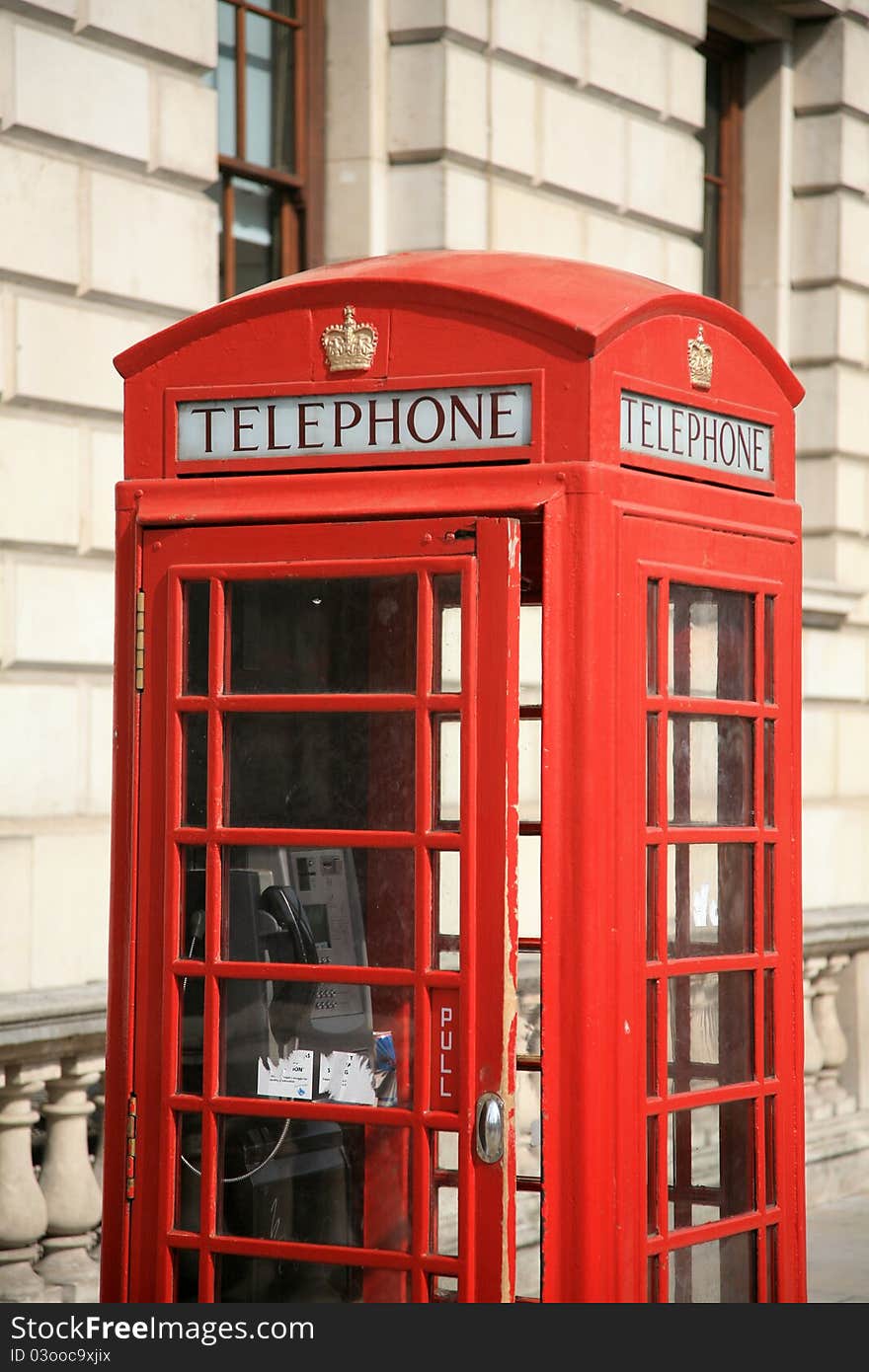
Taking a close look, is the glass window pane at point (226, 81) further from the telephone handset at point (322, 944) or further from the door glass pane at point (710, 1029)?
the door glass pane at point (710, 1029)

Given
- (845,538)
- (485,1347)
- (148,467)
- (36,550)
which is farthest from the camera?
(845,538)

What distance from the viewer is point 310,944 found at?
13.0 ft

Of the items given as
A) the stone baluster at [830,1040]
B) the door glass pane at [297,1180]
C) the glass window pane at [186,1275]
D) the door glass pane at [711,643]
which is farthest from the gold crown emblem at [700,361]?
the stone baluster at [830,1040]

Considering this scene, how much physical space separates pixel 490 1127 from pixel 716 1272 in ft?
2.39

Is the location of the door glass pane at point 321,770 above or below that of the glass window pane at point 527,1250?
above

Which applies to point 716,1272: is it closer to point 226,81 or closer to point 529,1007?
point 529,1007

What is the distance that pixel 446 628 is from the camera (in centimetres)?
375

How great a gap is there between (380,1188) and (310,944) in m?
0.47

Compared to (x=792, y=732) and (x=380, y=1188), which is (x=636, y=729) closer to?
(x=792, y=732)

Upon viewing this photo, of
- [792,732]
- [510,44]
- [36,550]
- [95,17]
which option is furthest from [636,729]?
[510,44]

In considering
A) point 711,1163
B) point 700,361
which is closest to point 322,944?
point 711,1163

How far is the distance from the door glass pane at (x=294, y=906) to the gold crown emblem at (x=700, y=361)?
1123mm

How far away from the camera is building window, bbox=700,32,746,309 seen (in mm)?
11039

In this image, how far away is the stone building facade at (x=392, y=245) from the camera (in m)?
6.67
